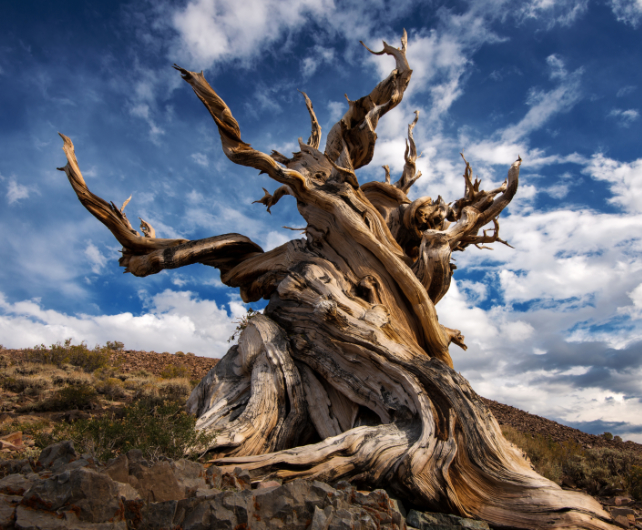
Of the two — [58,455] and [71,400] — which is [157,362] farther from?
[58,455]

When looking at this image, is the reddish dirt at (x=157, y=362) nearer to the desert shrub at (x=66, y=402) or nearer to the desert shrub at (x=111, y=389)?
the desert shrub at (x=111, y=389)

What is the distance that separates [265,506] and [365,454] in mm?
2002

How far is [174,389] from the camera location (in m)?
10.8

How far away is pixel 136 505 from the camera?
2121 millimetres

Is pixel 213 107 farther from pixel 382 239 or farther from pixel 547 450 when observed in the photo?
pixel 547 450

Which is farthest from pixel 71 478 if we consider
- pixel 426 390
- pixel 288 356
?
pixel 288 356

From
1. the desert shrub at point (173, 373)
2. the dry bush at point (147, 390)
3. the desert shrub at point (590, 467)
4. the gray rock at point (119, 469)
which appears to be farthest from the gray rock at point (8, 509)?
the desert shrub at point (173, 373)

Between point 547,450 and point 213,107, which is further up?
point 213,107

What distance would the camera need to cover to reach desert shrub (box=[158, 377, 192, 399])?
34.4 ft

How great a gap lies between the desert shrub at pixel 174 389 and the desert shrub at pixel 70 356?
350 cm

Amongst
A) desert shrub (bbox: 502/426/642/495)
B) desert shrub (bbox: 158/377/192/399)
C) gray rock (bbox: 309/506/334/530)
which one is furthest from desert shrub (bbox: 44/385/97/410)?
desert shrub (bbox: 502/426/642/495)

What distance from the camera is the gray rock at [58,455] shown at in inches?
109

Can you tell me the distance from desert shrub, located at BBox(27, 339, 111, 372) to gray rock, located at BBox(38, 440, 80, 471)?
11.6 metres

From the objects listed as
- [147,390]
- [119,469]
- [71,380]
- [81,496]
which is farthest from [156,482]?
[71,380]
